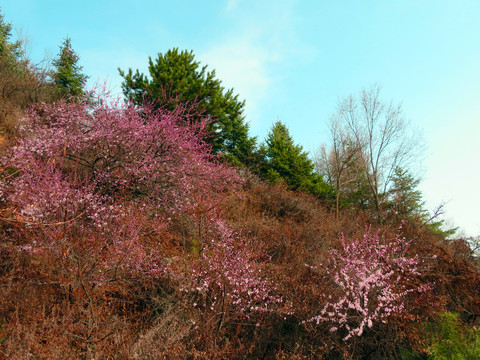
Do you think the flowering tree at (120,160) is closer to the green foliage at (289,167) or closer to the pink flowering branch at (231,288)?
the pink flowering branch at (231,288)

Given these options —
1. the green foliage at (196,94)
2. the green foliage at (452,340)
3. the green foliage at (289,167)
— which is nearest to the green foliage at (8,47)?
the green foliage at (196,94)

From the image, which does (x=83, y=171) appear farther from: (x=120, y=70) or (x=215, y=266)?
(x=120, y=70)

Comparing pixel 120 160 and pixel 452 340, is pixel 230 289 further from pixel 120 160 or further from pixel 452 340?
pixel 120 160

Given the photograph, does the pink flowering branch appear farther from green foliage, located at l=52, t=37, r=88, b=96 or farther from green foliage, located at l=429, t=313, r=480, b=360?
green foliage, located at l=52, t=37, r=88, b=96

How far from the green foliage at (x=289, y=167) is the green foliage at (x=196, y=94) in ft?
5.10

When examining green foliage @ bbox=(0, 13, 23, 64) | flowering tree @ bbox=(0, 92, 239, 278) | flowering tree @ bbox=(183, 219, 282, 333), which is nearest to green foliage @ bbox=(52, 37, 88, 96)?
green foliage @ bbox=(0, 13, 23, 64)

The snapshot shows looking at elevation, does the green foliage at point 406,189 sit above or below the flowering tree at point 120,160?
above

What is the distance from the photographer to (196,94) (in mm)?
13898

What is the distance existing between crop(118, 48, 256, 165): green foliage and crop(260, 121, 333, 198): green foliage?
1.55 m

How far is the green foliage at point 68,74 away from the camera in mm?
18745

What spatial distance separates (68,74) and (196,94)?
38.7ft

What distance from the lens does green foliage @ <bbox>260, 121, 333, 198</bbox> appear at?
17.0m

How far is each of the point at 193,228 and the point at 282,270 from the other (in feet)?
11.4

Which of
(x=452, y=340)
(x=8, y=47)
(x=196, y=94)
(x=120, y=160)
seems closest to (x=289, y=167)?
(x=196, y=94)
